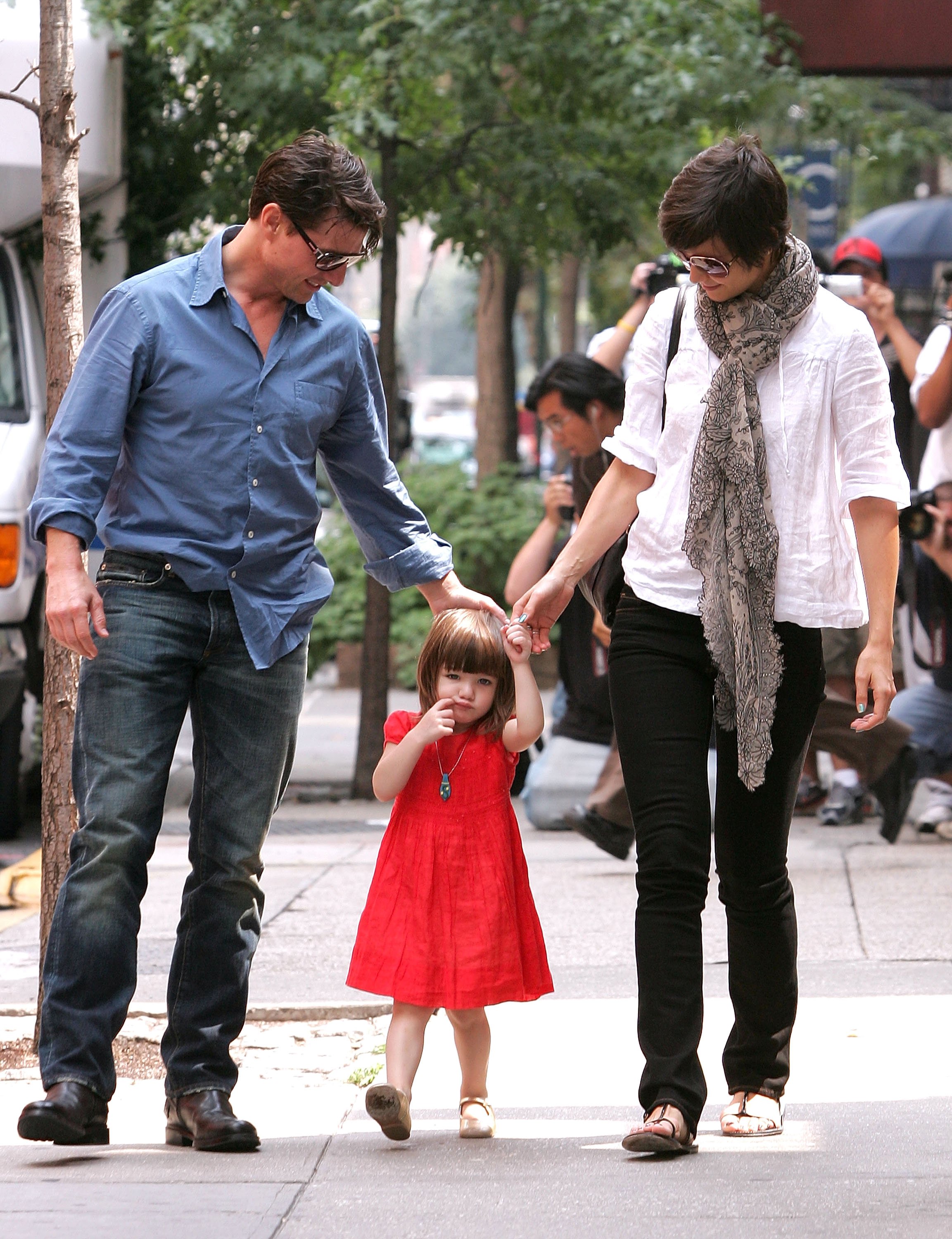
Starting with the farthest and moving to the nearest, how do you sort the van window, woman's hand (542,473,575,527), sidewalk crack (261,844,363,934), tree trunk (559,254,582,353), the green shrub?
tree trunk (559,254,582,353)
the green shrub
the van window
woman's hand (542,473,575,527)
sidewalk crack (261,844,363,934)

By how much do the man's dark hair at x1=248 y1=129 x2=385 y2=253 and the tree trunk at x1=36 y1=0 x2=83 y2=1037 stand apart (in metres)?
0.99

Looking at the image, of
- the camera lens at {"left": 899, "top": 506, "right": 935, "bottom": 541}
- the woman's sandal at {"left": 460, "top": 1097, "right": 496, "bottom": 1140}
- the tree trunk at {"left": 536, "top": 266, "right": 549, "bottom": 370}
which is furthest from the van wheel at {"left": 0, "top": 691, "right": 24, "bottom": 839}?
the tree trunk at {"left": 536, "top": 266, "right": 549, "bottom": 370}

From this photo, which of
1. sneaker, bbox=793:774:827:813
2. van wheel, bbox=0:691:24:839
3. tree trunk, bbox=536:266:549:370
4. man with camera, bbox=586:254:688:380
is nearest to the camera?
man with camera, bbox=586:254:688:380

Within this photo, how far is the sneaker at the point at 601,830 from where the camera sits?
639cm

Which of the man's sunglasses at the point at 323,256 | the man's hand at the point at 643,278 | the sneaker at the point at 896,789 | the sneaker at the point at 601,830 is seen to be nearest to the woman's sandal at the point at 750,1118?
the man's sunglasses at the point at 323,256

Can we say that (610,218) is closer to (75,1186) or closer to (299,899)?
(299,899)

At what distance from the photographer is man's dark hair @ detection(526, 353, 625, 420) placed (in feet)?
20.8

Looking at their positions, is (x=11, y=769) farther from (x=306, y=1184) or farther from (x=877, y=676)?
(x=877, y=676)

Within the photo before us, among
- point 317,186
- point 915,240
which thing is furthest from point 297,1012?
point 915,240

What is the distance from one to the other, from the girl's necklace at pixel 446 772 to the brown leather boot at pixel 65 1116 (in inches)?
33.7

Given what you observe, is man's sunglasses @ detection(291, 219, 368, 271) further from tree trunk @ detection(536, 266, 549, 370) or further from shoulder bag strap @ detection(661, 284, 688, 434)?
tree trunk @ detection(536, 266, 549, 370)

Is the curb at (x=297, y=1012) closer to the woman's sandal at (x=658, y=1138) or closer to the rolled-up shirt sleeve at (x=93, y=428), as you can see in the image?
the woman's sandal at (x=658, y=1138)

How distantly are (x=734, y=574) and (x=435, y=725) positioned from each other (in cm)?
63

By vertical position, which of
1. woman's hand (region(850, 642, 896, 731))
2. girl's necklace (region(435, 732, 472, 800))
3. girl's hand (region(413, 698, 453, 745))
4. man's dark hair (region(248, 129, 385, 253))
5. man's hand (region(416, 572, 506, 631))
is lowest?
girl's necklace (region(435, 732, 472, 800))
